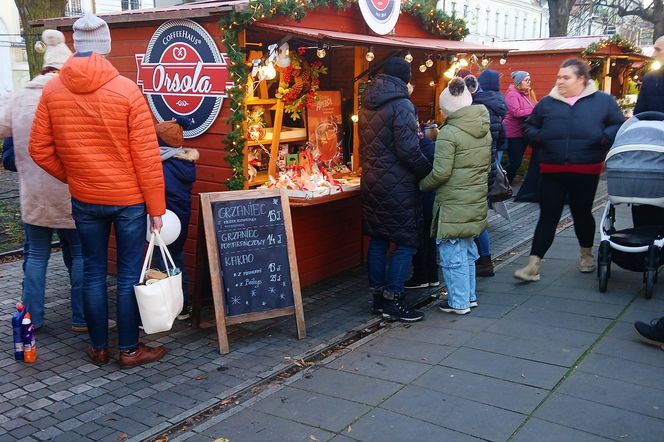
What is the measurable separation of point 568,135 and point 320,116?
7.96ft

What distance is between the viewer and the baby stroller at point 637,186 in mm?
5211

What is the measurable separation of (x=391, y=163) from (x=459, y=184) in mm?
586

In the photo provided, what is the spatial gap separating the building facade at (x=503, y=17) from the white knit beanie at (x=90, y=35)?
48453 millimetres

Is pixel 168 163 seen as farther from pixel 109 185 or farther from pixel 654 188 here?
pixel 654 188

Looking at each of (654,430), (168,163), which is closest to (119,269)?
(168,163)

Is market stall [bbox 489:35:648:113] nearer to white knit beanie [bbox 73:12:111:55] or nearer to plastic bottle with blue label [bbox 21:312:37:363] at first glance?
white knit beanie [bbox 73:12:111:55]

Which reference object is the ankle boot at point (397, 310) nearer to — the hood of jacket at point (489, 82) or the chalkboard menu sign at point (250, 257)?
the chalkboard menu sign at point (250, 257)

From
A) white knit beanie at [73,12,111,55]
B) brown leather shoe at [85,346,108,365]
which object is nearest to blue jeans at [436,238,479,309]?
brown leather shoe at [85,346,108,365]

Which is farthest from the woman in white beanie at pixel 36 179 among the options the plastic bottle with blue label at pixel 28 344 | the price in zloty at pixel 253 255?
the price in zloty at pixel 253 255

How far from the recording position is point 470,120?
16.8 ft

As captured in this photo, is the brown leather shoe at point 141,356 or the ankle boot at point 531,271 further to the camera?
the ankle boot at point 531,271

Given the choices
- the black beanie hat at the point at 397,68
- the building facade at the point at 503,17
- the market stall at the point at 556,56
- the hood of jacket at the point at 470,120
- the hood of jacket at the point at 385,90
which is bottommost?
the hood of jacket at the point at 470,120

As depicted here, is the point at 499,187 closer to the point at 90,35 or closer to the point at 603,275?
the point at 603,275

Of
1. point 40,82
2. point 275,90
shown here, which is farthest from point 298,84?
point 40,82
